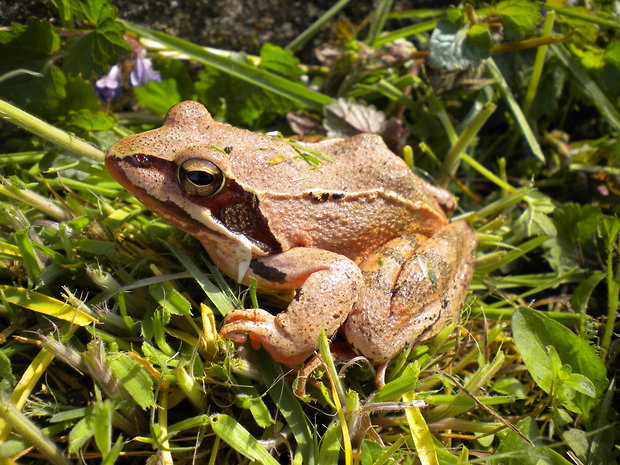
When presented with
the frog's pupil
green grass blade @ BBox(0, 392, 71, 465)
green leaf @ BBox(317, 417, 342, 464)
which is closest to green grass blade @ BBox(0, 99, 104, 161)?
the frog's pupil

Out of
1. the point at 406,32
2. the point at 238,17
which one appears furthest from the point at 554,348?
the point at 238,17

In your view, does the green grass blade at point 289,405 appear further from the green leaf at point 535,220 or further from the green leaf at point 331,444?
the green leaf at point 535,220

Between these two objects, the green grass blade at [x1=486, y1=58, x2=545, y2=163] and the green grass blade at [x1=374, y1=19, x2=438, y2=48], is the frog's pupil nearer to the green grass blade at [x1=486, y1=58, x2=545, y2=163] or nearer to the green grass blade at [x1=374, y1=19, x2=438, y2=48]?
the green grass blade at [x1=374, y1=19, x2=438, y2=48]

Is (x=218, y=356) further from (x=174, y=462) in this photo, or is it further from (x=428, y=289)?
Answer: (x=428, y=289)

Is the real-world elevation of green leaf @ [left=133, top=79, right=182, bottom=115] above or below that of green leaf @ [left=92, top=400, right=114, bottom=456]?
above

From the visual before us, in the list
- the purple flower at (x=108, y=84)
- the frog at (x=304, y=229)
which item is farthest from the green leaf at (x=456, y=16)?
the purple flower at (x=108, y=84)

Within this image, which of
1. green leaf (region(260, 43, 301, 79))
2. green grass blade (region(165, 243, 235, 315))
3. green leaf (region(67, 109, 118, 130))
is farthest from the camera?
green leaf (region(260, 43, 301, 79))

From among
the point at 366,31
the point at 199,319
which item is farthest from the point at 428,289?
the point at 366,31
